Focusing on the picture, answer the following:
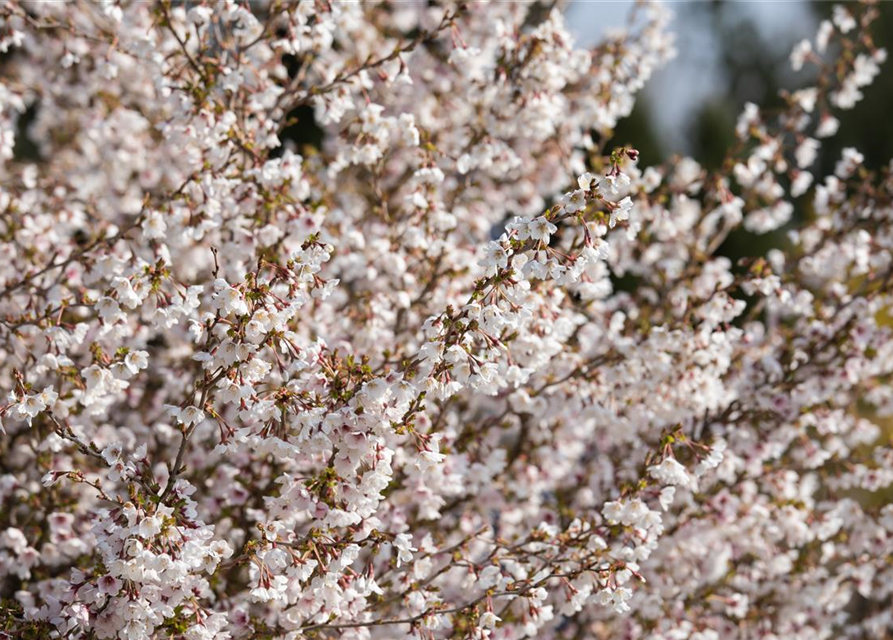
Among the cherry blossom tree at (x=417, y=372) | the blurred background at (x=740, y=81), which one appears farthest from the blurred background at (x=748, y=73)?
the cherry blossom tree at (x=417, y=372)

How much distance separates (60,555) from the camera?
13.0ft

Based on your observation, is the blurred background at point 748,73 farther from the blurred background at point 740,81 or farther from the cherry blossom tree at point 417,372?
the cherry blossom tree at point 417,372

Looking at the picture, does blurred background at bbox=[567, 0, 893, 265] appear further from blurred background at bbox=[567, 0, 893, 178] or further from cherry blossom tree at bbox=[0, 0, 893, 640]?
cherry blossom tree at bbox=[0, 0, 893, 640]

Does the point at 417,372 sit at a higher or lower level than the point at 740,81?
lower

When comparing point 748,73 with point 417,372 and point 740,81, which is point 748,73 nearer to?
point 740,81

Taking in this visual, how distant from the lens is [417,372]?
3.11 metres

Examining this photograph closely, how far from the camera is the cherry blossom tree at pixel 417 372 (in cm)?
301

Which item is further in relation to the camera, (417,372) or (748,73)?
(748,73)

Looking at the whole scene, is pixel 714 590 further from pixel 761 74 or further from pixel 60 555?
pixel 761 74

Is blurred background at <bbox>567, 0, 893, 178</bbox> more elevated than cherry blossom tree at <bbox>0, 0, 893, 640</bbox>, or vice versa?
blurred background at <bbox>567, 0, 893, 178</bbox>

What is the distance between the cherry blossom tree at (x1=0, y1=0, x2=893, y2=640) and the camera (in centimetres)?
301

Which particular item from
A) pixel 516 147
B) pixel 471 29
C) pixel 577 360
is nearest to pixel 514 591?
pixel 577 360

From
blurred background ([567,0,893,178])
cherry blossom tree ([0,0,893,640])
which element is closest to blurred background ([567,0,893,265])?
blurred background ([567,0,893,178])

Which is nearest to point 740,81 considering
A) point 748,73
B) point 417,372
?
point 748,73
